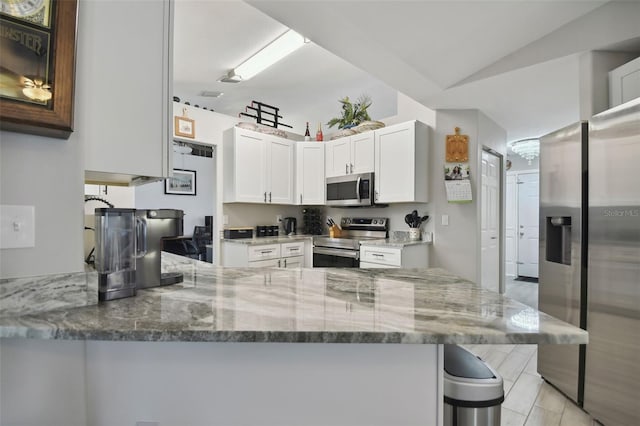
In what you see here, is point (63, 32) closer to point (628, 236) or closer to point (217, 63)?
point (628, 236)

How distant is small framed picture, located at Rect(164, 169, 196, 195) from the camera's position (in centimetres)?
722

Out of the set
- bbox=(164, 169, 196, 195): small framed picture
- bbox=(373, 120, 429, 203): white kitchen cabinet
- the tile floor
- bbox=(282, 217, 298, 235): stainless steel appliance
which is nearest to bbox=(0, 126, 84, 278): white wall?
the tile floor

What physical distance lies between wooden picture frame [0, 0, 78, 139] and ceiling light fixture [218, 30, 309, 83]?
2366mm

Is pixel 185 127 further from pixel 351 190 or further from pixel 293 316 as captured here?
pixel 293 316

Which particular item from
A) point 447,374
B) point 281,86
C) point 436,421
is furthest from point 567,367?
point 281,86

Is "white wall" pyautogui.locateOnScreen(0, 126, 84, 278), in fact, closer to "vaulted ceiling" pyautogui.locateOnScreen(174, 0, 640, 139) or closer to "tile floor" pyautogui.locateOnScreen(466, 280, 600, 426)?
"vaulted ceiling" pyautogui.locateOnScreen(174, 0, 640, 139)

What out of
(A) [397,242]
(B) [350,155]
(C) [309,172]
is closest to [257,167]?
(C) [309,172]

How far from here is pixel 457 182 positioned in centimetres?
347

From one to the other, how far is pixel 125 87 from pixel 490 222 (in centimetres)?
410

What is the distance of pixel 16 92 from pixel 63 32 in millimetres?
221

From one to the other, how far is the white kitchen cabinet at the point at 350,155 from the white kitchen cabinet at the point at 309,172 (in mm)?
116

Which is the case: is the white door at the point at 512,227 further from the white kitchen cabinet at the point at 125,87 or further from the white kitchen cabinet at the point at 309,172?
the white kitchen cabinet at the point at 125,87

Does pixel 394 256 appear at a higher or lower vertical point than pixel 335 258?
higher

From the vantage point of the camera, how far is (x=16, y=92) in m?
0.82
